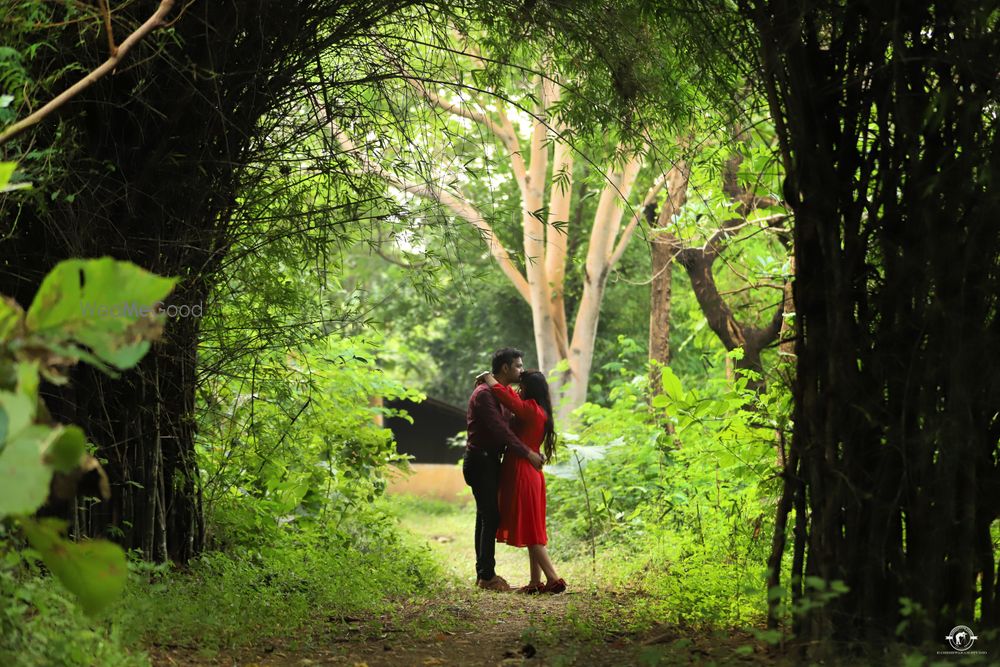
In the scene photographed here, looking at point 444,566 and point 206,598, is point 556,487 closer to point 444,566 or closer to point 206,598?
point 444,566

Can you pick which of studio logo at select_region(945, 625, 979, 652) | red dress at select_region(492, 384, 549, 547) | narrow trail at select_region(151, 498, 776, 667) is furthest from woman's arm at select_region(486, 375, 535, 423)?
studio logo at select_region(945, 625, 979, 652)

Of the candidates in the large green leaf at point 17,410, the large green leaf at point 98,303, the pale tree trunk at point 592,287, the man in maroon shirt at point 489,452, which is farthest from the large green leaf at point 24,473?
the pale tree trunk at point 592,287

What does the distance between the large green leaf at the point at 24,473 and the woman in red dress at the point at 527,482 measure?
480cm

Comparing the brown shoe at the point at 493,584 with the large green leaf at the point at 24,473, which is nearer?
the large green leaf at the point at 24,473

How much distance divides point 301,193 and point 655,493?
4561 mm

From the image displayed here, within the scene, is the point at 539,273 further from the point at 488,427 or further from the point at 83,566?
the point at 83,566

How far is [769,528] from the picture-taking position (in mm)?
5906

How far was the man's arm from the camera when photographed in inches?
266

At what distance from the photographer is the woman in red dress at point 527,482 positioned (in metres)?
6.76

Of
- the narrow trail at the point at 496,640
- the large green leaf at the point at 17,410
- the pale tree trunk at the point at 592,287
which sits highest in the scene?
the pale tree trunk at the point at 592,287

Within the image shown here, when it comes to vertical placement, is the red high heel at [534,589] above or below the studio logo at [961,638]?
below

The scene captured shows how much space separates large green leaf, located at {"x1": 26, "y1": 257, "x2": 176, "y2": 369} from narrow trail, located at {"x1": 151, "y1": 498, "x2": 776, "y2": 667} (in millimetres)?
1833

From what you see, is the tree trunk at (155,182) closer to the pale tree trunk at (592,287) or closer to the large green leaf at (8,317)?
the large green leaf at (8,317)

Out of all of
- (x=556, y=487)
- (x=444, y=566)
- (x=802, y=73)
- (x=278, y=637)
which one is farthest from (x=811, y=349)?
(x=556, y=487)
